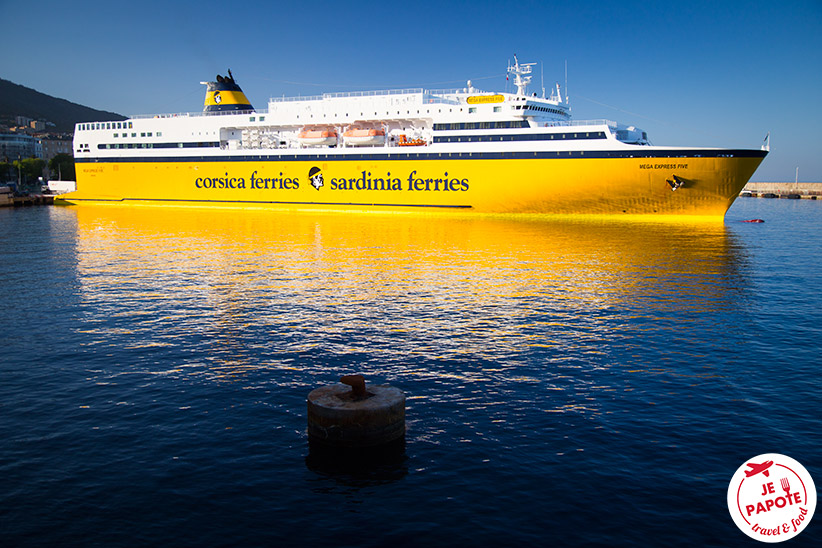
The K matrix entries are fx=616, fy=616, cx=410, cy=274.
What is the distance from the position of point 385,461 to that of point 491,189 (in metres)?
47.7

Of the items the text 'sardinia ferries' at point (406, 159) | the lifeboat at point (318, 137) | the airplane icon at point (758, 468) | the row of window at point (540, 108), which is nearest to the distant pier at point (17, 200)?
the text 'sardinia ferries' at point (406, 159)

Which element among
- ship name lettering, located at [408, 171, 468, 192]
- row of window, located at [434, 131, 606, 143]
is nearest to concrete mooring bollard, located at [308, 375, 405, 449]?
row of window, located at [434, 131, 606, 143]

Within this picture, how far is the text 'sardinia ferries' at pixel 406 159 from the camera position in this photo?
2026 inches

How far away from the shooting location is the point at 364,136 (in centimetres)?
6162

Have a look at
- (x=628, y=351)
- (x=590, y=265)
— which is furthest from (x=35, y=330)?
(x=590, y=265)

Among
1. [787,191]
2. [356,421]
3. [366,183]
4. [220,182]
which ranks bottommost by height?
[356,421]

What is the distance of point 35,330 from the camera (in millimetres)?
19078

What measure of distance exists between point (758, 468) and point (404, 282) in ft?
59.9

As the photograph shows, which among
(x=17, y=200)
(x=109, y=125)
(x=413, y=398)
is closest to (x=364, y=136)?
(x=109, y=125)

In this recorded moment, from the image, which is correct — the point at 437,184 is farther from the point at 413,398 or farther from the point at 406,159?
the point at 413,398

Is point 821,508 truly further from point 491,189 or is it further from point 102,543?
point 491,189

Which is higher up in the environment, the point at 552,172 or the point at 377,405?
the point at 552,172

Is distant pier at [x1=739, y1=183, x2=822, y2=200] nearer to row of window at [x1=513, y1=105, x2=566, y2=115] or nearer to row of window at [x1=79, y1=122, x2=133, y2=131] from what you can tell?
row of window at [x1=513, y1=105, x2=566, y2=115]

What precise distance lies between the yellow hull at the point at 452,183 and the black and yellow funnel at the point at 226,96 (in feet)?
24.5
